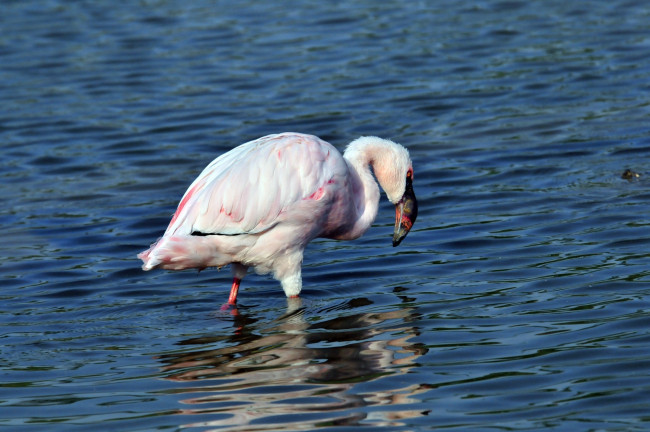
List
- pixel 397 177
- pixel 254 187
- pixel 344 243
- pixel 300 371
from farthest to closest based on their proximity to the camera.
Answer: pixel 344 243, pixel 397 177, pixel 254 187, pixel 300 371

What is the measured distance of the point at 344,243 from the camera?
923 cm

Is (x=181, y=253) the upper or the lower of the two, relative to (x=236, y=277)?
upper

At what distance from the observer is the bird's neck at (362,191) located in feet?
26.3

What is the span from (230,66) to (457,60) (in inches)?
116

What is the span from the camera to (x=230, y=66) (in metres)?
15.2

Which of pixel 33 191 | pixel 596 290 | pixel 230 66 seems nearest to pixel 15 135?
pixel 33 191

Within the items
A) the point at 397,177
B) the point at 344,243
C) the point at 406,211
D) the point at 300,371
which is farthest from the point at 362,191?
the point at 300,371

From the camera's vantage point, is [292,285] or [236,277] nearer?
[292,285]

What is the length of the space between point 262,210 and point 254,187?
0.17m

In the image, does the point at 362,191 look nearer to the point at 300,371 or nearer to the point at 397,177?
the point at 397,177

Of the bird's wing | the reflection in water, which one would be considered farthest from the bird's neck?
the reflection in water

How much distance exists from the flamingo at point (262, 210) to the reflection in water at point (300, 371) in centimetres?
40

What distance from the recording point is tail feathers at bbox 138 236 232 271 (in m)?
7.32

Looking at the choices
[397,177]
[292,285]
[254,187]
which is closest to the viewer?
[254,187]
